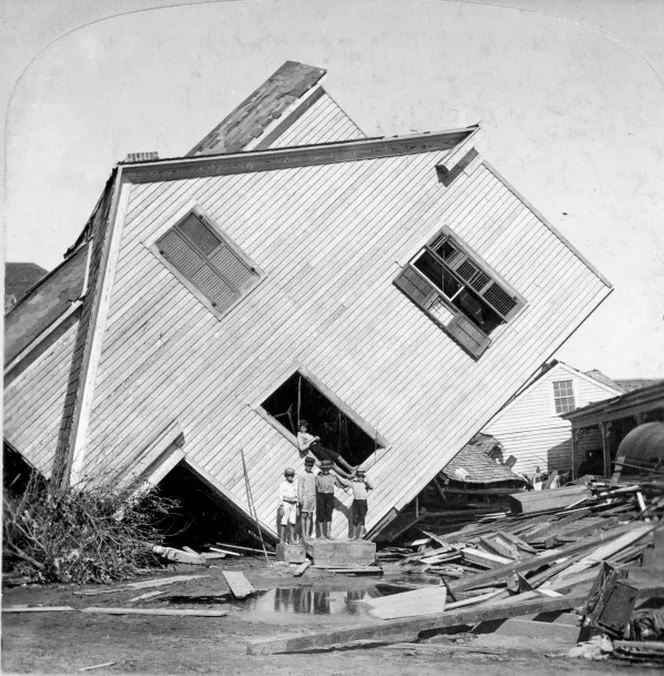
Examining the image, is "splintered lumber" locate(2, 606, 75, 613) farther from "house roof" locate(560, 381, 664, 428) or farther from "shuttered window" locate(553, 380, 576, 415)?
"shuttered window" locate(553, 380, 576, 415)

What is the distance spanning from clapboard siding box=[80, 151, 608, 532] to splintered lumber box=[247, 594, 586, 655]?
20.1 feet

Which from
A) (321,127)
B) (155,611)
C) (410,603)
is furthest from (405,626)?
(321,127)

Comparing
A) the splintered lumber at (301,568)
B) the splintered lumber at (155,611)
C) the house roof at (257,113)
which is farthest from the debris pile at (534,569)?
the house roof at (257,113)

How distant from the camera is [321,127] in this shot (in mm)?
18891

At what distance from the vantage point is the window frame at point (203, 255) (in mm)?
16047

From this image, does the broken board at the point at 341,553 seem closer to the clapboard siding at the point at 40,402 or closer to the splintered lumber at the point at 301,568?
the splintered lumber at the point at 301,568

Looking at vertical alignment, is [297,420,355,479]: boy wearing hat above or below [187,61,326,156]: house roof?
below

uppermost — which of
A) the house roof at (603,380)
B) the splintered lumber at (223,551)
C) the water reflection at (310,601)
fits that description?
the house roof at (603,380)

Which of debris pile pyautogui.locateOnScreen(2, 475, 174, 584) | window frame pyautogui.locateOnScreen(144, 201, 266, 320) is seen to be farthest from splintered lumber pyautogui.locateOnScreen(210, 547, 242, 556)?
window frame pyautogui.locateOnScreen(144, 201, 266, 320)

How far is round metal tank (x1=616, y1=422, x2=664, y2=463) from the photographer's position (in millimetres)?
16422

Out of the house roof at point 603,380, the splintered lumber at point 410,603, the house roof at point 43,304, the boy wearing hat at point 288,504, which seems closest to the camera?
the splintered lumber at point 410,603

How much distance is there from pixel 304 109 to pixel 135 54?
22.1 feet

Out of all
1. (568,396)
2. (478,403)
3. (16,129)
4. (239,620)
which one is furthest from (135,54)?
(568,396)

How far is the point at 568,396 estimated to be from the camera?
115ft
